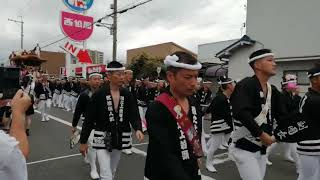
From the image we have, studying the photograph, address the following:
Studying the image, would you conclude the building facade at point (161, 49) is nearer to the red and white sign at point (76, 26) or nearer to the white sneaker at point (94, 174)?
the red and white sign at point (76, 26)

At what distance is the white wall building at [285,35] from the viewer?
1548 cm

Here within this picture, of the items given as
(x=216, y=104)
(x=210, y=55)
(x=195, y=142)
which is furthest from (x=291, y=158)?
(x=210, y=55)

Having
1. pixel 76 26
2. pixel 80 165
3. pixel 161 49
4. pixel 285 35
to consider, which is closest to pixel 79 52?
pixel 76 26

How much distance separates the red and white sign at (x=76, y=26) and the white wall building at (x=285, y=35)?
9589mm

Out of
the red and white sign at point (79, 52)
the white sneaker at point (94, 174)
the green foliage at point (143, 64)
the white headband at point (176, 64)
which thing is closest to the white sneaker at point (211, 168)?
the white sneaker at point (94, 174)

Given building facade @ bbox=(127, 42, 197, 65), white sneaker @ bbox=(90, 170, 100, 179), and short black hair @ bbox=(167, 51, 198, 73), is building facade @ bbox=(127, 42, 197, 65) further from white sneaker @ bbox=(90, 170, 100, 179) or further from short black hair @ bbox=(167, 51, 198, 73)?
short black hair @ bbox=(167, 51, 198, 73)

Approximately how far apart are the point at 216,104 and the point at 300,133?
4018mm

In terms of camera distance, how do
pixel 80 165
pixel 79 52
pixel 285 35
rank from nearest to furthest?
pixel 80 165 → pixel 285 35 → pixel 79 52

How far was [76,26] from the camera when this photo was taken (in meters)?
23.9

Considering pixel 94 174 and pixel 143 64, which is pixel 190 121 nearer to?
pixel 94 174

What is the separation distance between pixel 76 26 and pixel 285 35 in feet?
43.0

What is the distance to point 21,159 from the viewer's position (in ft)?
6.45

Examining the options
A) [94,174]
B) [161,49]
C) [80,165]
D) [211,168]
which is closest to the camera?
[94,174]

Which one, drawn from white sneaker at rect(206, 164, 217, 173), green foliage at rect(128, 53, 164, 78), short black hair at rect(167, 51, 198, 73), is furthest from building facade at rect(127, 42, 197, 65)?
short black hair at rect(167, 51, 198, 73)
